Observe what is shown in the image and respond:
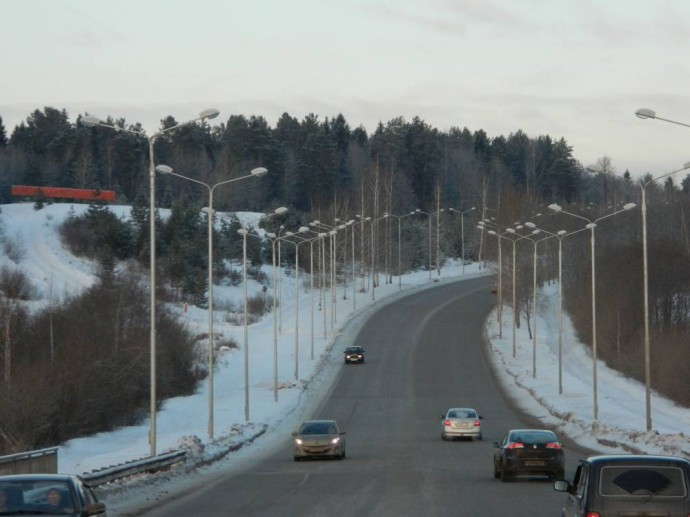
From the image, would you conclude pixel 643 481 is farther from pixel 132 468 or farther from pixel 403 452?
pixel 403 452

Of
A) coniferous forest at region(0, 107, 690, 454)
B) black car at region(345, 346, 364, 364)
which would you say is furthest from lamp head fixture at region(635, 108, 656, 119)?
black car at region(345, 346, 364, 364)

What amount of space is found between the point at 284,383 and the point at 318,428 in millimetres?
33265

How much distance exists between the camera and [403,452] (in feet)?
133

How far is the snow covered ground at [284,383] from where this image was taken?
39.8 m

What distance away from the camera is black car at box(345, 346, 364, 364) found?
8181 centimetres

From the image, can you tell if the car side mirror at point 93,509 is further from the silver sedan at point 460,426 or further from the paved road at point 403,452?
the silver sedan at point 460,426

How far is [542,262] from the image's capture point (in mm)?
114188

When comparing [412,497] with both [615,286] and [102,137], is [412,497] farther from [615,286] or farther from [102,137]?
[102,137]

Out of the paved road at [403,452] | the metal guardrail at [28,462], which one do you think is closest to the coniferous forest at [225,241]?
the paved road at [403,452]

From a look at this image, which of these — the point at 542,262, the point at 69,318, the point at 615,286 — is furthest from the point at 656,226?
the point at 69,318

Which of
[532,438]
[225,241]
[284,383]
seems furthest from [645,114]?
[225,241]

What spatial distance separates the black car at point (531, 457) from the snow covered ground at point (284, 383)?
5.83m

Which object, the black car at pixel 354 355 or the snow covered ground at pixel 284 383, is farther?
the black car at pixel 354 355

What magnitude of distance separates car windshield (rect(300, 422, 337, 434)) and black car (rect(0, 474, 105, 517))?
25348 mm
